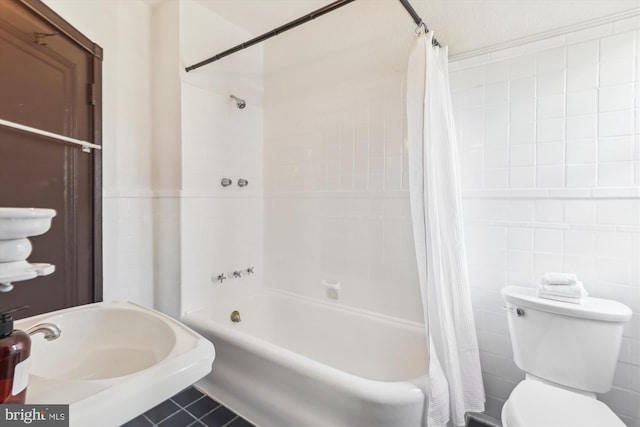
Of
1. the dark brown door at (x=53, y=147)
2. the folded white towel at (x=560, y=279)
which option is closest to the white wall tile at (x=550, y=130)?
the folded white towel at (x=560, y=279)

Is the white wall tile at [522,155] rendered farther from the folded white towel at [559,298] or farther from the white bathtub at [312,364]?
the white bathtub at [312,364]

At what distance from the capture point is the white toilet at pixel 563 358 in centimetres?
111

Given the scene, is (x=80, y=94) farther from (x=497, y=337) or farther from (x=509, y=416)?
(x=497, y=337)

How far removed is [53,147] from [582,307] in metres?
2.47

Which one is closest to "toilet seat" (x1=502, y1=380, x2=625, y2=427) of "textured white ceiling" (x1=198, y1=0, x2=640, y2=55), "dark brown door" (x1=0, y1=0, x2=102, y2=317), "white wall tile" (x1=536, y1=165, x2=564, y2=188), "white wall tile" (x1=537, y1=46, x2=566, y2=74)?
"white wall tile" (x1=536, y1=165, x2=564, y2=188)

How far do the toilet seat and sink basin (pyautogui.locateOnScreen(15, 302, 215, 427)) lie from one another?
1145 millimetres

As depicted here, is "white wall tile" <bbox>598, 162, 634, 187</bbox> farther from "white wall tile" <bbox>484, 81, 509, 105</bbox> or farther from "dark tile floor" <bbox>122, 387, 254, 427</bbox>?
"dark tile floor" <bbox>122, 387, 254, 427</bbox>

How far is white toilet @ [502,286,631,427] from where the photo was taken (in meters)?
1.11

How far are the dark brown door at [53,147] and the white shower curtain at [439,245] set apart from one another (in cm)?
163

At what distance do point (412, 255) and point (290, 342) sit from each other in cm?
115

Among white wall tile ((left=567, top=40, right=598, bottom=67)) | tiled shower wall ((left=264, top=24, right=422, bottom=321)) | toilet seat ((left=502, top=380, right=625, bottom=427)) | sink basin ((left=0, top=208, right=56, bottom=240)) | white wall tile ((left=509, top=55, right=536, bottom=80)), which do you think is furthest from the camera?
tiled shower wall ((left=264, top=24, right=422, bottom=321))

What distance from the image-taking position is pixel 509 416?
44.7 inches

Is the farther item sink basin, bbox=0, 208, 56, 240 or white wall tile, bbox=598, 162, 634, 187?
white wall tile, bbox=598, 162, 634, 187

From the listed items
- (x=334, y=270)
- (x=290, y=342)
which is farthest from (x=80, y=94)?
(x=290, y=342)
